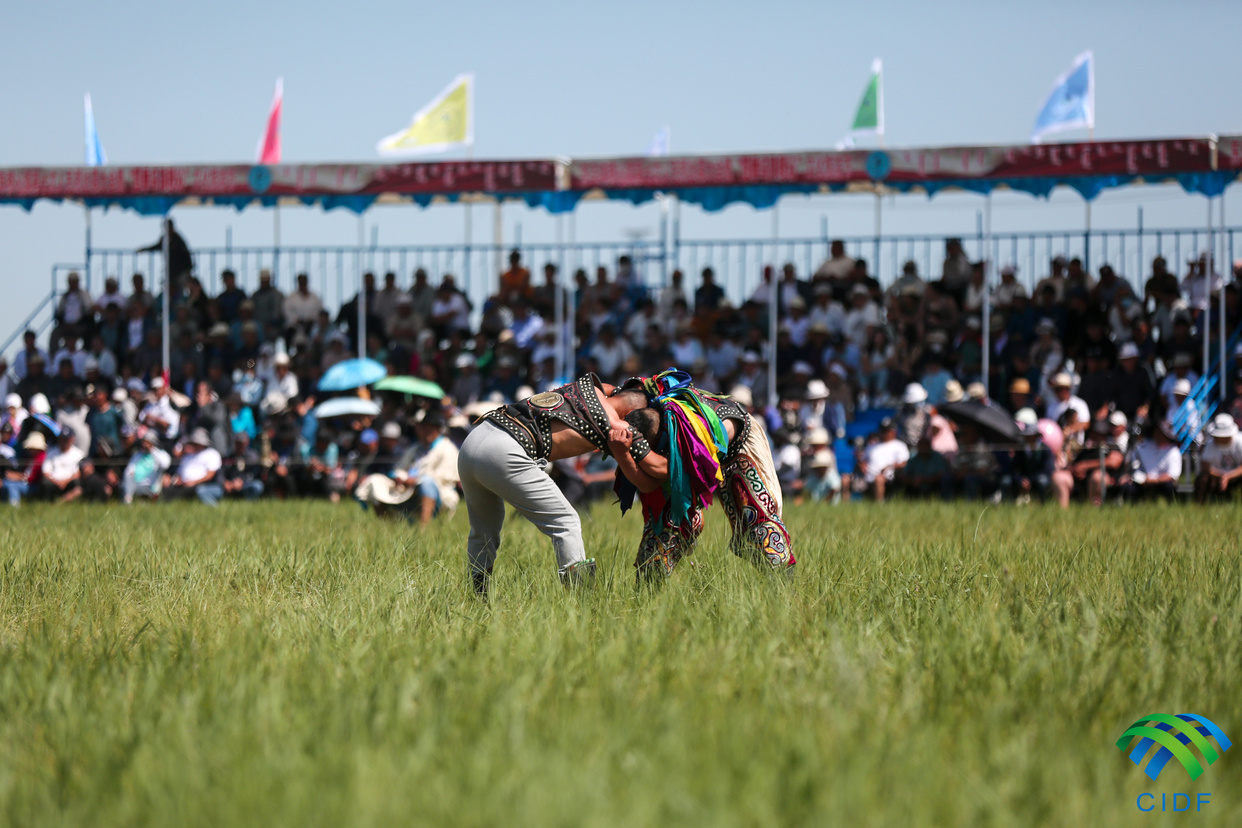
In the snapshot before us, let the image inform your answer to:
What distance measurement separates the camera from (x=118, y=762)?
3164 millimetres

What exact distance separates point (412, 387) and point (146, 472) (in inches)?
131

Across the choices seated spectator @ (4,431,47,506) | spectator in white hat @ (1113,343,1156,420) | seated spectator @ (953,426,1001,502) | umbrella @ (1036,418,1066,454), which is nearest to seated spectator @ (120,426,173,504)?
seated spectator @ (4,431,47,506)

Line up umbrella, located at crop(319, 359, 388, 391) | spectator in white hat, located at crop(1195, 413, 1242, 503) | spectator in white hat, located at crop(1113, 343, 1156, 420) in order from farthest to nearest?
umbrella, located at crop(319, 359, 388, 391) < spectator in white hat, located at crop(1113, 343, 1156, 420) < spectator in white hat, located at crop(1195, 413, 1242, 503)

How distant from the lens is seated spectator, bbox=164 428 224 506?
15.0 meters

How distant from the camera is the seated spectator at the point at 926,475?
44.4 feet

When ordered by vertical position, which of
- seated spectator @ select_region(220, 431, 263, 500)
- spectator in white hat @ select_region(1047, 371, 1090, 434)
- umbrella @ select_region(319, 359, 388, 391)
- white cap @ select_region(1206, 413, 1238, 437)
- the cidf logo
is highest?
umbrella @ select_region(319, 359, 388, 391)

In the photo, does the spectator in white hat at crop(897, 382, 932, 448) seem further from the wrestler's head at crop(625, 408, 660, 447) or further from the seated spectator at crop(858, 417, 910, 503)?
the wrestler's head at crop(625, 408, 660, 447)

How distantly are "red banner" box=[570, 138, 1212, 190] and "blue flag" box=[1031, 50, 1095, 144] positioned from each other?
56 centimetres

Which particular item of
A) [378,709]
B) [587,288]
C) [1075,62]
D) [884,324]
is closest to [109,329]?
[587,288]

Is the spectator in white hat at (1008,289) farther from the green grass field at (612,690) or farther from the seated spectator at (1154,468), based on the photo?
the green grass field at (612,690)

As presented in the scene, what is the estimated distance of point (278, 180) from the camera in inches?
680

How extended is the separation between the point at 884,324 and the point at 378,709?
13112 millimetres

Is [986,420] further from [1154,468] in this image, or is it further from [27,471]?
[27,471]

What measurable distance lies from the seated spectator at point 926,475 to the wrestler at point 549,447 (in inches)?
324
